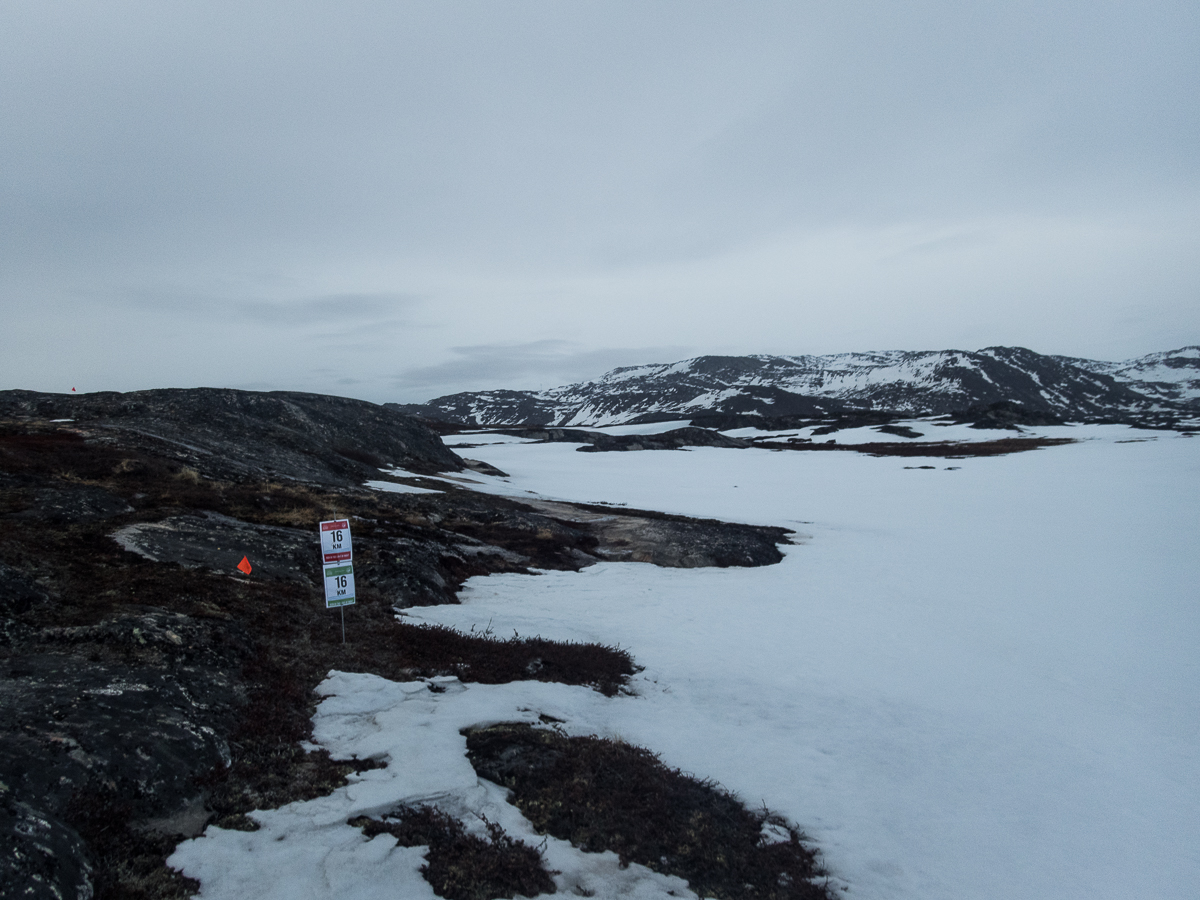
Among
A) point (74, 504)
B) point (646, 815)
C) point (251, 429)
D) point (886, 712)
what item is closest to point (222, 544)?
point (74, 504)

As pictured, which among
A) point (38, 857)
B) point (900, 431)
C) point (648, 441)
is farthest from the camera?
point (648, 441)

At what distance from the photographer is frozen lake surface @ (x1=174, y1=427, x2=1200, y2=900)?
22.9 ft

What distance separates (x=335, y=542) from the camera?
1172cm

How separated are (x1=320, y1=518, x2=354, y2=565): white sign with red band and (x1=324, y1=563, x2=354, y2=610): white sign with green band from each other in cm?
16

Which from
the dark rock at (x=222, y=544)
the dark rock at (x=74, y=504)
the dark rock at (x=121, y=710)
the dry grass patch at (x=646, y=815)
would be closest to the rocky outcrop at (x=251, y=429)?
the dark rock at (x=74, y=504)

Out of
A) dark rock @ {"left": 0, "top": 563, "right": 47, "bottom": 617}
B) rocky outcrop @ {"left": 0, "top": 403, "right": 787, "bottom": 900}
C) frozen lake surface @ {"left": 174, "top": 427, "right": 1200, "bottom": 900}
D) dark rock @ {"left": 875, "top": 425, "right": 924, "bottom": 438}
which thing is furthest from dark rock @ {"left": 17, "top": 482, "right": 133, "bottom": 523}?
dark rock @ {"left": 875, "top": 425, "right": 924, "bottom": 438}

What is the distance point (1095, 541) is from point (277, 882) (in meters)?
34.5

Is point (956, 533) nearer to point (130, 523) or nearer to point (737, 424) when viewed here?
point (130, 523)

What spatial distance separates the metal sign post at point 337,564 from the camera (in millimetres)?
11430

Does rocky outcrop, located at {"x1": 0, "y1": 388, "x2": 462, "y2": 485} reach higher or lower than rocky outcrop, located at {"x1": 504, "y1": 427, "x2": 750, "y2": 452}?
higher

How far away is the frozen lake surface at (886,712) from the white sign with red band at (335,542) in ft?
9.29

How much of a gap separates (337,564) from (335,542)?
1.53ft

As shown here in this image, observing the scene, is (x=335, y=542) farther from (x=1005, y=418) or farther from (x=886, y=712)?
(x=1005, y=418)

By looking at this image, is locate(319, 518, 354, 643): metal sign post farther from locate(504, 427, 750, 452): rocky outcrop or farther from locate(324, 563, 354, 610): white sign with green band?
locate(504, 427, 750, 452): rocky outcrop
